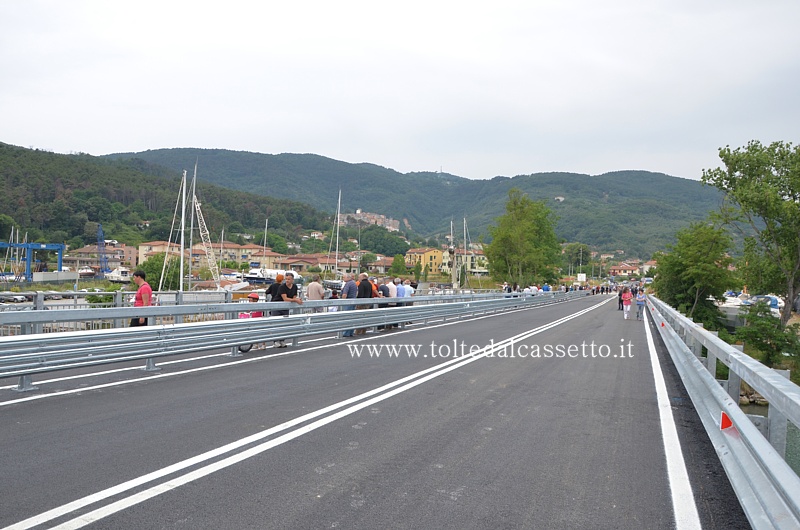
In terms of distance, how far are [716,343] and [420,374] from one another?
14.5ft

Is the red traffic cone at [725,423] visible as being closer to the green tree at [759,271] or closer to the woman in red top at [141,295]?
the woman in red top at [141,295]

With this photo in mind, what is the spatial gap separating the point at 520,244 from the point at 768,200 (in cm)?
4326

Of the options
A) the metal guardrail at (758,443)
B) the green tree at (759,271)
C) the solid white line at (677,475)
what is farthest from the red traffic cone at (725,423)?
the green tree at (759,271)

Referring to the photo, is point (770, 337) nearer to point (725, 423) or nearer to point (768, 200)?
point (768, 200)

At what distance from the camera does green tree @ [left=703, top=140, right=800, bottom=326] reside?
31.7 metres

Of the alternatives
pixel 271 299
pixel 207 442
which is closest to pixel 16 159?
pixel 271 299

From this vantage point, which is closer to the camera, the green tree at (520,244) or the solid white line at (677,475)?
the solid white line at (677,475)

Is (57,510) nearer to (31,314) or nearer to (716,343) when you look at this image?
(31,314)

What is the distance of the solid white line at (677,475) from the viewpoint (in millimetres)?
4242

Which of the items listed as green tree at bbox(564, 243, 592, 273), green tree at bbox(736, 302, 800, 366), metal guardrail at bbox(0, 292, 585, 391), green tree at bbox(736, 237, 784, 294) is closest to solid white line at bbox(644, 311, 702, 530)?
metal guardrail at bbox(0, 292, 585, 391)

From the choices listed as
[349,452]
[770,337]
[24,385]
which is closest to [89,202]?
[770,337]

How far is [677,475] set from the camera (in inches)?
206

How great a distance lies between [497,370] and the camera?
1084 cm

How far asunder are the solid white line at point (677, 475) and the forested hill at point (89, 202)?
123537 mm
